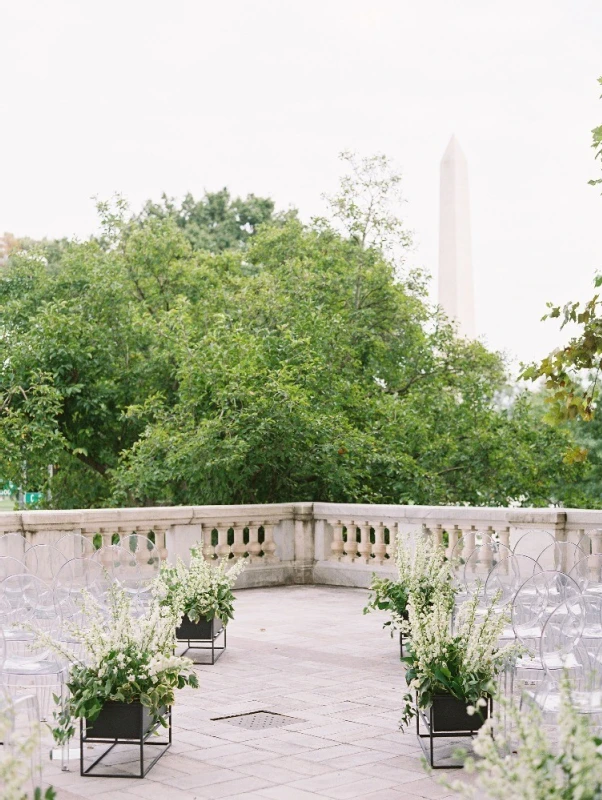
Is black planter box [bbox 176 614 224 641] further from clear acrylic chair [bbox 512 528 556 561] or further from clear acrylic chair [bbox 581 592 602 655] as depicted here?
clear acrylic chair [bbox 512 528 556 561]

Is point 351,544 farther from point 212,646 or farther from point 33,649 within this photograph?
point 33,649

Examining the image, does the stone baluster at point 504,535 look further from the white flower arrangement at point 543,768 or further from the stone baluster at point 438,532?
the white flower arrangement at point 543,768

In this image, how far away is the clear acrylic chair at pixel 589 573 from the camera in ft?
34.3

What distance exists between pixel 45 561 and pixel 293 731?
3542mm

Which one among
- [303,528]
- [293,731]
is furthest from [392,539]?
[293,731]

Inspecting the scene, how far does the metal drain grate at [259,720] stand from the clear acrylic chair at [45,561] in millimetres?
2283

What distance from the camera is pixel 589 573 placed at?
10.8m

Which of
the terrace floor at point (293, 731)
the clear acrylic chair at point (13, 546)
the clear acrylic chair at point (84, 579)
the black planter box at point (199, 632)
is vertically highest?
the clear acrylic chair at point (13, 546)

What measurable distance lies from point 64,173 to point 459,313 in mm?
16179

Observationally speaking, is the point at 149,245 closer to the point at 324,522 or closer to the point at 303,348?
the point at 303,348

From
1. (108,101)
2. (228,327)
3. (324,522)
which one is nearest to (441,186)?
(108,101)

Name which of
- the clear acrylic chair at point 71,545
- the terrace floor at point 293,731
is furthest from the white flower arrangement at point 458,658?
the clear acrylic chair at point 71,545

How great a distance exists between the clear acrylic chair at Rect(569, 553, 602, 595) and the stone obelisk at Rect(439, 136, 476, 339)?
2636cm

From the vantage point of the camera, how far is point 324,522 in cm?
1717
